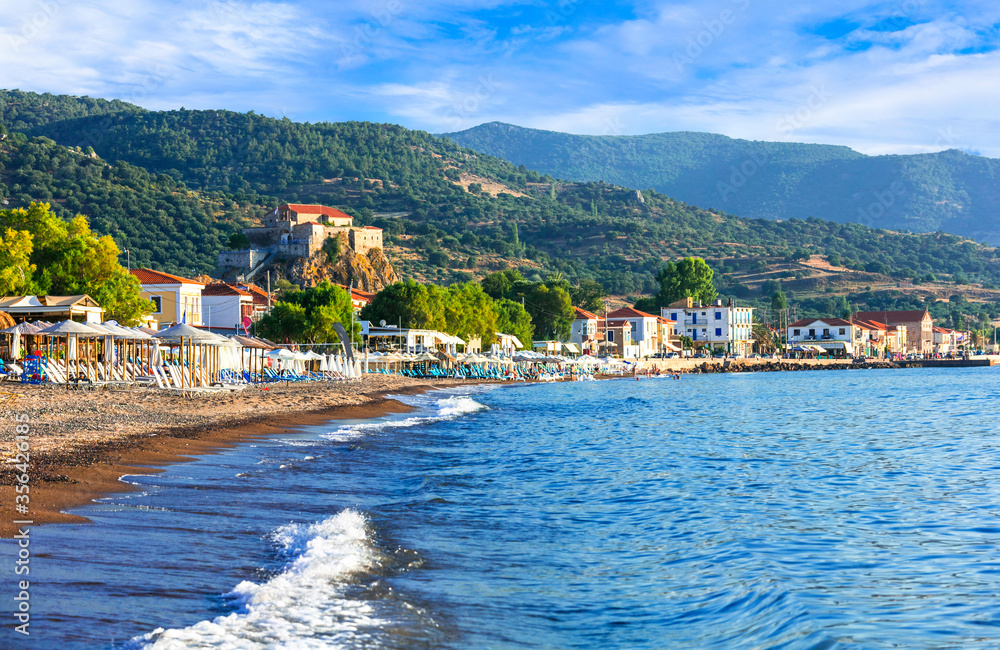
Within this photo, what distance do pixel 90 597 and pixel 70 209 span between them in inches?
5114

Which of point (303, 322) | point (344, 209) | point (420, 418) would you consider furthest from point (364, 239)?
point (420, 418)

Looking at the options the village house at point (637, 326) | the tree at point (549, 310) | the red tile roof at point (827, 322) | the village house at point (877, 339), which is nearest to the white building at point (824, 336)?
the red tile roof at point (827, 322)

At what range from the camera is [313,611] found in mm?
7102

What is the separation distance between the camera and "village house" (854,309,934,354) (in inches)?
5418

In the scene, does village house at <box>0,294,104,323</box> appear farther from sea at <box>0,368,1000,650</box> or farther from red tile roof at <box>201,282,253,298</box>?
red tile roof at <box>201,282,253,298</box>

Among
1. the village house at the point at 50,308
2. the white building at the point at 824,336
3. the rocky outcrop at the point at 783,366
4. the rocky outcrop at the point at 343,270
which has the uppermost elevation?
the rocky outcrop at the point at 343,270

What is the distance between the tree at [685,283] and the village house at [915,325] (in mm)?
28193

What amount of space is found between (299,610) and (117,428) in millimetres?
12770

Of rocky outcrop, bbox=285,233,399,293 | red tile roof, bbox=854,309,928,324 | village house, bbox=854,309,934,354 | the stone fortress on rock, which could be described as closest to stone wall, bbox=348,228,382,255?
the stone fortress on rock

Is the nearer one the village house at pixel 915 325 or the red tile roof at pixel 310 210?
the red tile roof at pixel 310 210

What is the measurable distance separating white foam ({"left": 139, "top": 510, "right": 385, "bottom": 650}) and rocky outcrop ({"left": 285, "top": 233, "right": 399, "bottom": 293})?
105m

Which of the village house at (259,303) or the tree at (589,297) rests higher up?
the tree at (589,297)

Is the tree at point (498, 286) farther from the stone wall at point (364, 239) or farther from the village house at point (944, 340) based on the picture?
the village house at point (944, 340)

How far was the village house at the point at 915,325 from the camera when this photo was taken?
137625 millimetres
